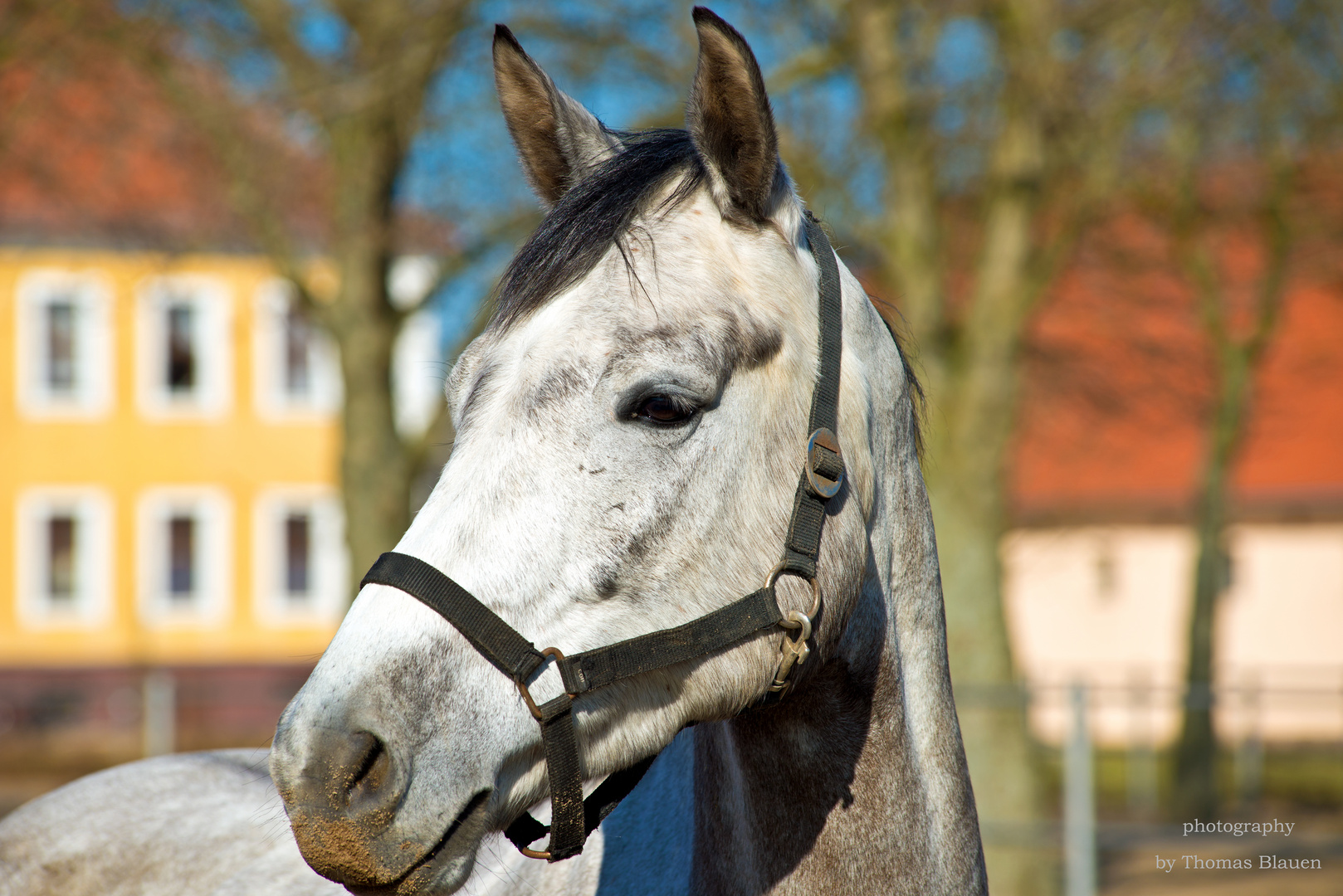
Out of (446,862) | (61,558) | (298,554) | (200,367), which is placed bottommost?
(446,862)

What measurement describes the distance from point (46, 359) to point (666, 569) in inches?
1044

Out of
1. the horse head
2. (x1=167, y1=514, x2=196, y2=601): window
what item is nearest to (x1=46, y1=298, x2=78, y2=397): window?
(x1=167, y1=514, x2=196, y2=601): window

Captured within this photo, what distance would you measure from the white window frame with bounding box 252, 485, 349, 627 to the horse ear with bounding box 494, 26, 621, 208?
24341 millimetres

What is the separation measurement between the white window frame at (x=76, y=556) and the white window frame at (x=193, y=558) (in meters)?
0.68

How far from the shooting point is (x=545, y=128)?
2164mm

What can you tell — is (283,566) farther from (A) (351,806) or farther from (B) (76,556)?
(A) (351,806)

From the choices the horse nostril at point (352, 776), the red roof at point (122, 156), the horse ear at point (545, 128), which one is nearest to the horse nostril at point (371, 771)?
the horse nostril at point (352, 776)

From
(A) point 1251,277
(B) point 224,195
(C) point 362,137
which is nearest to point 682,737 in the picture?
(C) point 362,137

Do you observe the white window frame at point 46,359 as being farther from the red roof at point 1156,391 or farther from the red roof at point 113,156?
the red roof at point 1156,391

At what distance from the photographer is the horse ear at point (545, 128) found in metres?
2.09

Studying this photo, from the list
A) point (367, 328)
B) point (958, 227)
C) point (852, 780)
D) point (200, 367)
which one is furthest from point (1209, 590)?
point (200, 367)

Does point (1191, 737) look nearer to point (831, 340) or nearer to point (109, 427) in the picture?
point (831, 340)

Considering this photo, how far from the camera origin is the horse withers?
1553 millimetres

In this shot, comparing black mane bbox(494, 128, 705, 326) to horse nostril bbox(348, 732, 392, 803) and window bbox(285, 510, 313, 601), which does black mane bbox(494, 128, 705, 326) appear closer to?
horse nostril bbox(348, 732, 392, 803)
